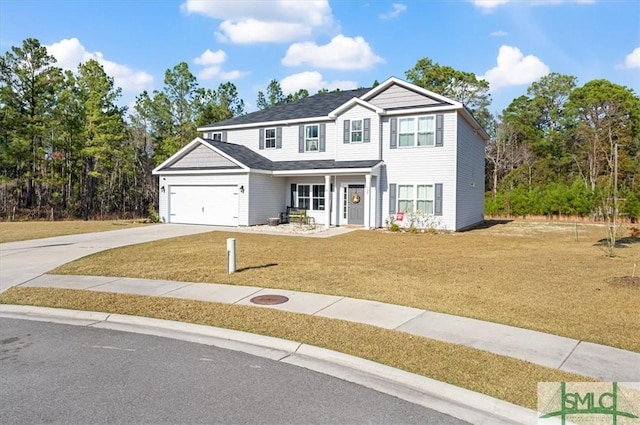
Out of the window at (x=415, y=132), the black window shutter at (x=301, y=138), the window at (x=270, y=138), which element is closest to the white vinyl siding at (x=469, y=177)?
the window at (x=415, y=132)

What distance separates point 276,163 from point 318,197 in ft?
10.7

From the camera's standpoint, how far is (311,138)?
2406 cm

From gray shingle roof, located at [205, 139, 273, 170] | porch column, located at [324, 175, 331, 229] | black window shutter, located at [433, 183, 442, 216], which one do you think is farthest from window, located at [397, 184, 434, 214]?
gray shingle roof, located at [205, 139, 273, 170]

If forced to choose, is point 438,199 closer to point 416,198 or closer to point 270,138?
point 416,198

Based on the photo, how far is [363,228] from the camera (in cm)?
2123

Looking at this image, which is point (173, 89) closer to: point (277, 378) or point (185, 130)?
point (185, 130)

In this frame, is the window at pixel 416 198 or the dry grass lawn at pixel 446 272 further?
the window at pixel 416 198

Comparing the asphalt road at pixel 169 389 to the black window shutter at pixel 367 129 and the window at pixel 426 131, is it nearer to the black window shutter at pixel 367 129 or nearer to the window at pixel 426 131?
the window at pixel 426 131

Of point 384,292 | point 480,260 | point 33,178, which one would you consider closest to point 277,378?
point 384,292

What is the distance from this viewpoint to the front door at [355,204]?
72.5 ft

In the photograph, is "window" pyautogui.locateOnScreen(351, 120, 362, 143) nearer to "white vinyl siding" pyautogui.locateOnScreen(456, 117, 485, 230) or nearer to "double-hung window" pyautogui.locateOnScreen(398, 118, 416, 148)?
"double-hung window" pyautogui.locateOnScreen(398, 118, 416, 148)

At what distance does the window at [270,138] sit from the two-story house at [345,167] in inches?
2.3

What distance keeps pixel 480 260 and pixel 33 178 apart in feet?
115

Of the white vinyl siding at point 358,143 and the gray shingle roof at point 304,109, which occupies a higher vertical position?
the gray shingle roof at point 304,109
